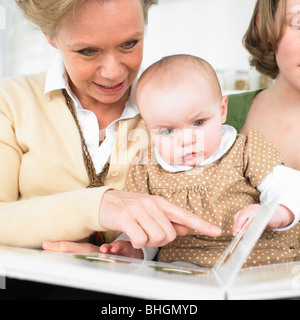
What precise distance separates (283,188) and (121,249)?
467mm

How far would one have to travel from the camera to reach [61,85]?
4.35ft

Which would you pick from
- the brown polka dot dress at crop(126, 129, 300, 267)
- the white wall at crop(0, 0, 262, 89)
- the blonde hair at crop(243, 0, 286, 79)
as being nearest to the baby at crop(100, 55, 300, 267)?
the brown polka dot dress at crop(126, 129, 300, 267)

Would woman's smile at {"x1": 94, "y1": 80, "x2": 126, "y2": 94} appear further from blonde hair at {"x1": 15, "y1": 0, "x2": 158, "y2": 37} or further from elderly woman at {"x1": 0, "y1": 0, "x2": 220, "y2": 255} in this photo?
blonde hair at {"x1": 15, "y1": 0, "x2": 158, "y2": 37}

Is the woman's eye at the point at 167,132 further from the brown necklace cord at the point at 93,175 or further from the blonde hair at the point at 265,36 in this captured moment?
the blonde hair at the point at 265,36

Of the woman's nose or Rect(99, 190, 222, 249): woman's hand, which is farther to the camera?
the woman's nose

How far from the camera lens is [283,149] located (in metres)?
1.41

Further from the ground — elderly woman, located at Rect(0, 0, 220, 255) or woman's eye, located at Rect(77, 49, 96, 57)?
woman's eye, located at Rect(77, 49, 96, 57)

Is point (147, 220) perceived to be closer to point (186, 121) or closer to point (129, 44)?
point (186, 121)

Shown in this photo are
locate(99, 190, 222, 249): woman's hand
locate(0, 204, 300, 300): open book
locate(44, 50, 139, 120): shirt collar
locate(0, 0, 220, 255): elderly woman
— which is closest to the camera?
locate(0, 204, 300, 300): open book

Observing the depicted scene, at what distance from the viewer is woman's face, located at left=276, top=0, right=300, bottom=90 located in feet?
4.25

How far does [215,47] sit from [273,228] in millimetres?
3525

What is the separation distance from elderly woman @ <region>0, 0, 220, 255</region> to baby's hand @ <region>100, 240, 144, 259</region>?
4cm
